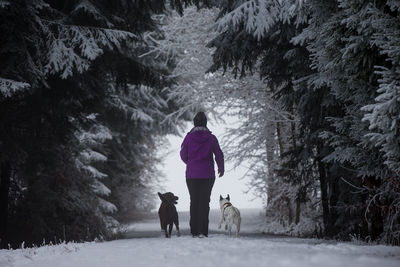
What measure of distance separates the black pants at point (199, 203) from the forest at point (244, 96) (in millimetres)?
2000

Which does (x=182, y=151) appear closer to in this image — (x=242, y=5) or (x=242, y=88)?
(x=242, y=5)

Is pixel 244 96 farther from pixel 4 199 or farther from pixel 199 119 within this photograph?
pixel 4 199

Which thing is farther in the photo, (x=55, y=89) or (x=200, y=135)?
(x=55, y=89)

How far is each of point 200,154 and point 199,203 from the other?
84cm

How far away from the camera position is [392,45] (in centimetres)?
461

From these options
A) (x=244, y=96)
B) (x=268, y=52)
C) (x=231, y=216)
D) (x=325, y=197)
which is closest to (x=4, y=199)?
(x=231, y=216)

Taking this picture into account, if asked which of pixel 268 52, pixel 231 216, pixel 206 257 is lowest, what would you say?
pixel 206 257

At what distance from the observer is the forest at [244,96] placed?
5.45 metres

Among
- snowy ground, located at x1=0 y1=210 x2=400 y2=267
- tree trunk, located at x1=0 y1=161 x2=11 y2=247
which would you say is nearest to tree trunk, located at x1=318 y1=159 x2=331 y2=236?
snowy ground, located at x1=0 y1=210 x2=400 y2=267

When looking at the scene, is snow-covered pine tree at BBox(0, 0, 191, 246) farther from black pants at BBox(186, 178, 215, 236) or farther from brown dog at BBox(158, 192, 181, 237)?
black pants at BBox(186, 178, 215, 236)

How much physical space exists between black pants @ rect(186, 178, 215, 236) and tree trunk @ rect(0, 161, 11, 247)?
204 inches

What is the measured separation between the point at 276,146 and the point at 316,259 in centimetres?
1207

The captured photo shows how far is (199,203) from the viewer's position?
293 inches

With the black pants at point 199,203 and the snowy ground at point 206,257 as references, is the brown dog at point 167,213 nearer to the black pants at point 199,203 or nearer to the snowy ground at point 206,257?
the black pants at point 199,203
